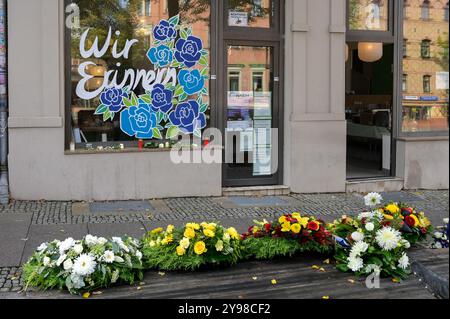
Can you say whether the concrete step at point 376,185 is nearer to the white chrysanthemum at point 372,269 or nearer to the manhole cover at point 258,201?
the manhole cover at point 258,201

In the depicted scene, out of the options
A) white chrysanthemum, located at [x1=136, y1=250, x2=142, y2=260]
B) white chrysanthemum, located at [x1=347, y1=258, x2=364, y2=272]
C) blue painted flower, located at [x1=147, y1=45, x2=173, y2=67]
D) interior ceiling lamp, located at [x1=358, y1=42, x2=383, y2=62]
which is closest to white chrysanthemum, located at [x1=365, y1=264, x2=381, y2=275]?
white chrysanthemum, located at [x1=347, y1=258, x2=364, y2=272]

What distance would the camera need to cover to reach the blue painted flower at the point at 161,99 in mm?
9656

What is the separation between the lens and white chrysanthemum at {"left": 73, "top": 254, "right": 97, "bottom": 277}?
195 inches

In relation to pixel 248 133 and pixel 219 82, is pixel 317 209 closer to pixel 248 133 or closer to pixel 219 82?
pixel 248 133

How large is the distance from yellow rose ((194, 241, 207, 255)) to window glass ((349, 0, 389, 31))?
6.58 meters

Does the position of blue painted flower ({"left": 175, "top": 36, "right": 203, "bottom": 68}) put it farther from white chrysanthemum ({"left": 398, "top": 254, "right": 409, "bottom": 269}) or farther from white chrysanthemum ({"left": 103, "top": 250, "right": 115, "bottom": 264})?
white chrysanthemum ({"left": 398, "top": 254, "right": 409, "bottom": 269})

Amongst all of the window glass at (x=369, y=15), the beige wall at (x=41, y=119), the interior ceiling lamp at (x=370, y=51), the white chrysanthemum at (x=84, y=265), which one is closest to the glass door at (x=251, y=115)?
the window glass at (x=369, y=15)

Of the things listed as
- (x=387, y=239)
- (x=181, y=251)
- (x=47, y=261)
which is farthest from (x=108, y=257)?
(x=387, y=239)

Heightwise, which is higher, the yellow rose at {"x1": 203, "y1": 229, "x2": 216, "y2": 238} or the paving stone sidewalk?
the yellow rose at {"x1": 203, "y1": 229, "x2": 216, "y2": 238}

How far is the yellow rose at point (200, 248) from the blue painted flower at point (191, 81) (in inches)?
185

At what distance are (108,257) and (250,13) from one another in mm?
6167

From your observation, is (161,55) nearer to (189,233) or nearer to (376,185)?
(376,185)

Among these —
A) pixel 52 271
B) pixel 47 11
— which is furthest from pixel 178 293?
→ pixel 47 11

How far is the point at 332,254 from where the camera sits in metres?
6.04
